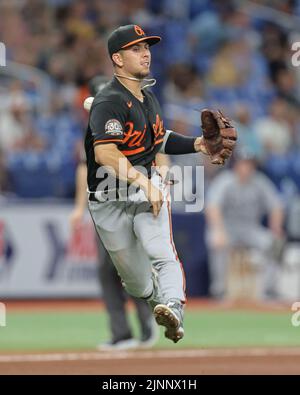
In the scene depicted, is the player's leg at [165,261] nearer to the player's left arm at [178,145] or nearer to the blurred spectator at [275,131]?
the player's left arm at [178,145]

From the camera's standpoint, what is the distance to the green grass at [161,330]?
10.2m

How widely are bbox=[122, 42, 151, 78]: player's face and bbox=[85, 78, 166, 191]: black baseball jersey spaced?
0.45ft

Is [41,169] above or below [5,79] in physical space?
below

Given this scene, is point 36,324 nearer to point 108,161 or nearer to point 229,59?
point 108,161

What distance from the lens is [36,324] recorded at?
12.1m

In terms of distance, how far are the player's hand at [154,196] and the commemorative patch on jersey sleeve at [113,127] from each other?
0.38 m

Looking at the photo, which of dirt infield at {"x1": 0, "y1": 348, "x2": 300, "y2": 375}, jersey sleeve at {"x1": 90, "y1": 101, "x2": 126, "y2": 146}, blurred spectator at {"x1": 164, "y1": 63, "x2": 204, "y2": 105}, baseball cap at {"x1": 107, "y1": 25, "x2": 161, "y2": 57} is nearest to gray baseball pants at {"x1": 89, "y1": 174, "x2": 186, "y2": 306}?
jersey sleeve at {"x1": 90, "y1": 101, "x2": 126, "y2": 146}

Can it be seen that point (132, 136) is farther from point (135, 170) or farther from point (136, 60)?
point (136, 60)

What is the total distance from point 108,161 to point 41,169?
794 centimetres

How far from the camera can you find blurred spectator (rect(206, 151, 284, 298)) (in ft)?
46.6

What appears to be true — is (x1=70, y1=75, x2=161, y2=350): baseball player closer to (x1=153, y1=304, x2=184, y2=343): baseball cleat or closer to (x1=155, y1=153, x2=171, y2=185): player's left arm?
(x1=155, y1=153, x2=171, y2=185): player's left arm

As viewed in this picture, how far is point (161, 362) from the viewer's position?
8711 mm

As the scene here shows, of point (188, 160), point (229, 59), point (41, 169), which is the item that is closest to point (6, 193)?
point (41, 169)

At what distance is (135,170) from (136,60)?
0.76m
